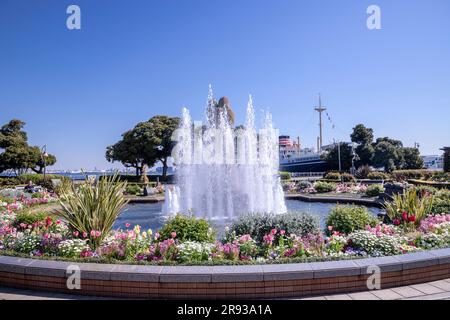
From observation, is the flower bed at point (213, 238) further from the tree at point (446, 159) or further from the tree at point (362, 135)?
the tree at point (362, 135)

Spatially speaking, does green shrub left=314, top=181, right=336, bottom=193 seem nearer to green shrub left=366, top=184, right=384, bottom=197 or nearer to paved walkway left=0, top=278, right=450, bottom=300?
green shrub left=366, top=184, right=384, bottom=197

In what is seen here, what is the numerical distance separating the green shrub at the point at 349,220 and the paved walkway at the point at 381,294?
2.51m

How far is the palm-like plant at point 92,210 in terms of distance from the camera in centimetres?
656

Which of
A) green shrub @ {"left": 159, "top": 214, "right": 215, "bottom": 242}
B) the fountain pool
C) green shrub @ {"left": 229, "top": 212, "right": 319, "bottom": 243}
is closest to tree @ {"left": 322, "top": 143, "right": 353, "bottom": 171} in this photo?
the fountain pool

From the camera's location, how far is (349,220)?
7633mm

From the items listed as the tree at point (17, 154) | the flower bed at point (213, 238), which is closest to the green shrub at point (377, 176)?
the flower bed at point (213, 238)

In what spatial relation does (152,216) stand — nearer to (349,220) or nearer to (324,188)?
(349,220)

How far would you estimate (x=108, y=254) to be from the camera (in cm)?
580

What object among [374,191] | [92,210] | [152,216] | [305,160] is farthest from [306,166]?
[92,210]

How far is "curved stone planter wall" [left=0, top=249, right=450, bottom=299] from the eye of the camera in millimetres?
4621

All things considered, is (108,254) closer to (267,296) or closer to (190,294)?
(190,294)

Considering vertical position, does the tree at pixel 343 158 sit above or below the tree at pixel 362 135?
below
